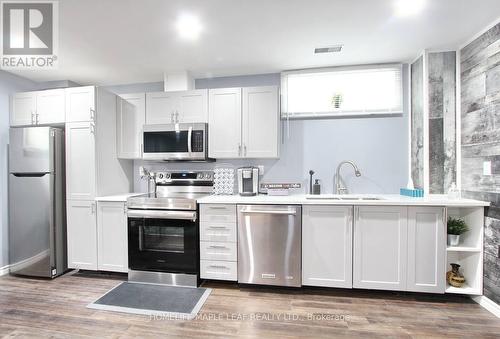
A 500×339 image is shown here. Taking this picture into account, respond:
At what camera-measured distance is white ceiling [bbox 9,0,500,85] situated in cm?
189

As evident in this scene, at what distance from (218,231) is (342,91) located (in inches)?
91.3

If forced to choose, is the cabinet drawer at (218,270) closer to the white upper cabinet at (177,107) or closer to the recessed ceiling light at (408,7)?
the white upper cabinet at (177,107)

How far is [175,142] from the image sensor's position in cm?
295

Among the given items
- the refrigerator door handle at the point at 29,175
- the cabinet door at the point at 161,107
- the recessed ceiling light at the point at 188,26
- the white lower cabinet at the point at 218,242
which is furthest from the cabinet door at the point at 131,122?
the white lower cabinet at the point at 218,242

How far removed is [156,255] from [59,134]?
1.89 metres

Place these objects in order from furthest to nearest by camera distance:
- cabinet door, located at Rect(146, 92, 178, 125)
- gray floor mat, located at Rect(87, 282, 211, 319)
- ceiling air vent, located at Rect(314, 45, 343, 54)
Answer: cabinet door, located at Rect(146, 92, 178, 125) → ceiling air vent, located at Rect(314, 45, 343, 54) → gray floor mat, located at Rect(87, 282, 211, 319)

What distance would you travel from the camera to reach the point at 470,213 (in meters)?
2.37

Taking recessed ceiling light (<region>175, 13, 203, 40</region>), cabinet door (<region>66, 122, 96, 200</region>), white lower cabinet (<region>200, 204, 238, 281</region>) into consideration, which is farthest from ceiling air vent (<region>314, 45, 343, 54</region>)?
cabinet door (<region>66, 122, 96, 200</region>)

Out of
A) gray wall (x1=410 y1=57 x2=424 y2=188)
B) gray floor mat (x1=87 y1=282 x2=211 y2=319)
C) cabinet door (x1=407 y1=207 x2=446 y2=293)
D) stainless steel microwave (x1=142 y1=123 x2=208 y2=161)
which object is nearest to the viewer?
gray floor mat (x1=87 y1=282 x2=211 y2=319)

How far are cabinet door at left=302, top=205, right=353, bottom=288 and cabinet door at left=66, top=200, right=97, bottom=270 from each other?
2.48 meters

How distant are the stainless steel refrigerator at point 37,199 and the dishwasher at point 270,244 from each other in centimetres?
223

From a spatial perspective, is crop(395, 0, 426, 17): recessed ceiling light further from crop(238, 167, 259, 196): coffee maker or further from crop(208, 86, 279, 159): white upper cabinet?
crop(238, 167, 259, 196): coffee maker

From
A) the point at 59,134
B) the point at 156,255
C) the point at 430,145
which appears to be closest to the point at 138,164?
the point at 59,134

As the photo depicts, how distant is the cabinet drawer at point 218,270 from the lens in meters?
2.57
